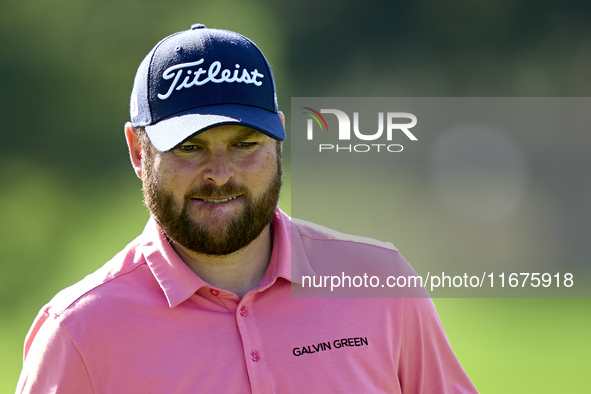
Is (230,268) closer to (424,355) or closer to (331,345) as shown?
(331,345)

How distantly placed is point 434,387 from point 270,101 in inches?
28.6

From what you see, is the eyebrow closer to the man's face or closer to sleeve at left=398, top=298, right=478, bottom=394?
the man's face

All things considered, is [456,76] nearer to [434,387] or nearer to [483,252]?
[483,252]

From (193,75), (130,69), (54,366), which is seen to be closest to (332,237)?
(193,75)

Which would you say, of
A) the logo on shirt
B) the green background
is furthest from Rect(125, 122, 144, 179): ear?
the green background

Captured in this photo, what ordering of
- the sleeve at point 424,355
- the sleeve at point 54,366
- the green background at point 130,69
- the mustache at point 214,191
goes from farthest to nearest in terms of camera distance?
the green background at point 130,69, the sleeve at point 424,355, the mustache at point 214,191, the sleeve at point 54,366

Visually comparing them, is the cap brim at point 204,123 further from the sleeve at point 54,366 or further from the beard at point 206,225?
the sleeve at point 54,366

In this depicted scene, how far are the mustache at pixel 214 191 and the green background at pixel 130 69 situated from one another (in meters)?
3.83

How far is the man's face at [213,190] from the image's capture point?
1252 mm

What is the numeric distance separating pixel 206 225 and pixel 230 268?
0.41 feet

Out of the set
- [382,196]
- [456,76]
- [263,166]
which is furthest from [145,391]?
[456,76]

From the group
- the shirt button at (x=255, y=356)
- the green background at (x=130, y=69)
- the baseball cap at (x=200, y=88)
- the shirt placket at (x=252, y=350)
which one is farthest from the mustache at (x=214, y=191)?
the green background at (x=130, y=69)

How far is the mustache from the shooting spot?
1240 mm

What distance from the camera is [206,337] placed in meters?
1.20
